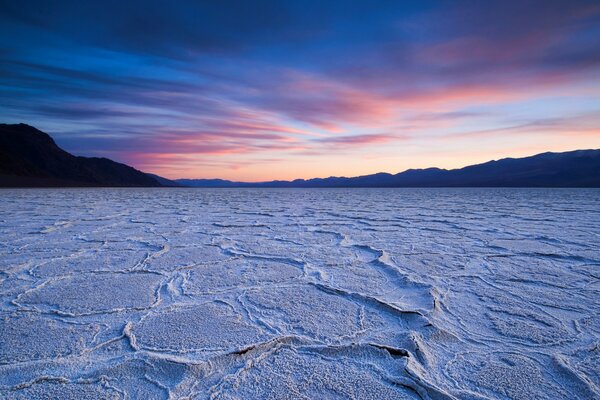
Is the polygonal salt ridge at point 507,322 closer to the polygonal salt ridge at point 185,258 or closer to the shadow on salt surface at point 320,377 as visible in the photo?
the shadow on salt surface at point 320,377

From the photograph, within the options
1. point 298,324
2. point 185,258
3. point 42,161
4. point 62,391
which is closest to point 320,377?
point 298,324

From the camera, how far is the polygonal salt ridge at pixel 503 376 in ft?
3.23

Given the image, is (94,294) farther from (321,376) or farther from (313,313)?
(321,376)

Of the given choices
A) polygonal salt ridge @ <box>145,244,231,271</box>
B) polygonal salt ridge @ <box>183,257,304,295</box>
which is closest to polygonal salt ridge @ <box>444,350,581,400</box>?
polygonal salt ridge @ <box>183,257,304,295</box>

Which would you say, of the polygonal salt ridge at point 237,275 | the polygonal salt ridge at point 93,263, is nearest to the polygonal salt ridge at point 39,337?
the polygonal salt ridge at point 237,275

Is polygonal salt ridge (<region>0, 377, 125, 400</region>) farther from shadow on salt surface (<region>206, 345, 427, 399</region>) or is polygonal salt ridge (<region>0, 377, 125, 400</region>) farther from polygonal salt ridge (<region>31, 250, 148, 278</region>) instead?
polygonal salt ridge (<region>31, 250, 148, 278</region>)

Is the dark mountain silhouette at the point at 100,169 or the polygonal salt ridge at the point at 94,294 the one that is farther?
the dark mountain silhouette at the point at 100,169

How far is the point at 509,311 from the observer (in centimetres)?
159

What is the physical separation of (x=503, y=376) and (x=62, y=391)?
132 cm

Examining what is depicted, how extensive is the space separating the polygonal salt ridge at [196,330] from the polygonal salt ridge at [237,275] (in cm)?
30

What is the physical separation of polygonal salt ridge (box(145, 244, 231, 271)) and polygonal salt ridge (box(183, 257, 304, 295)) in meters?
0.14

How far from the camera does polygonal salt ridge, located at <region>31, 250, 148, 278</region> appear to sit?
225cm

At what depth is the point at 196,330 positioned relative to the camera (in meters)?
1.37

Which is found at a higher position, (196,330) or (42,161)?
(42,161)
